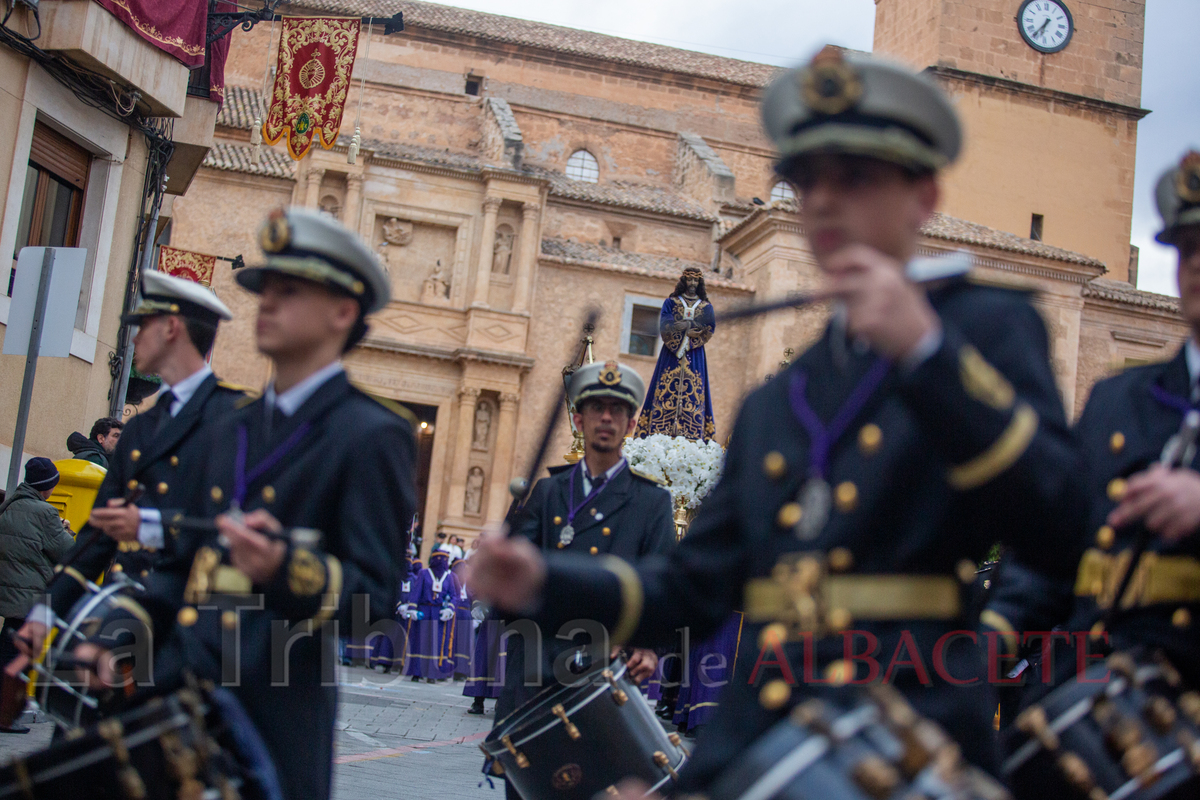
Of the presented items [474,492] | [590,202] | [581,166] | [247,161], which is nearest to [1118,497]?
[474,492]

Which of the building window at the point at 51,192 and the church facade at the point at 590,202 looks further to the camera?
the church facade at the point at 590,202

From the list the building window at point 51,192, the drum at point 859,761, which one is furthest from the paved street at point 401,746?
the building window at point 51,192

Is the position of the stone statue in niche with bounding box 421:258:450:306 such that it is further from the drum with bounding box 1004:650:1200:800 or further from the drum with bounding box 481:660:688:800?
the drum with bounding box 1004:650:1200:800

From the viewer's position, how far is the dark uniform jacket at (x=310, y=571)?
10.5 feet

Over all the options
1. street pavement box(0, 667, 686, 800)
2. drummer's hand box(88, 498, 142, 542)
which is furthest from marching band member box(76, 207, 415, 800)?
street pavement box(0, 667, 686, 800)

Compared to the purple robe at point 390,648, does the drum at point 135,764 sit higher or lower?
higher

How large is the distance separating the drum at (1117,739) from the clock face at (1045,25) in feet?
156

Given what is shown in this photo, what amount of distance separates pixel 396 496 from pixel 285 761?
2.32 feet

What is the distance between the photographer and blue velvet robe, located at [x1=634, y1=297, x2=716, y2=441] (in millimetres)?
12094

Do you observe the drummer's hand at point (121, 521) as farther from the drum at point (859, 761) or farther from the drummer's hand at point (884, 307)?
the drummer's hand at point (884, 307)

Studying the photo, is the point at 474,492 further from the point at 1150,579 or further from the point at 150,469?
the point at 1150,579

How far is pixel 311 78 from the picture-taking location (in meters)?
18.7

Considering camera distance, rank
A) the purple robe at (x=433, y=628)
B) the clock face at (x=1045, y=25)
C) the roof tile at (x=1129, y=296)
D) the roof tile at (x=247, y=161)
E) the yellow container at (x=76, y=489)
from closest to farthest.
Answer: the yellow container at (x=76, y=489)
the purple robe at (x=433, y=628)
the roof tile at (x=247, y=161)
the roof tile at (x=1129, y=296)
the clock face at (x=1045, y=25)

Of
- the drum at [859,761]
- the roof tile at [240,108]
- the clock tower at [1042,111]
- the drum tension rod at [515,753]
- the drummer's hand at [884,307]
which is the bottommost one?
the drum tension rod at [515,753]
